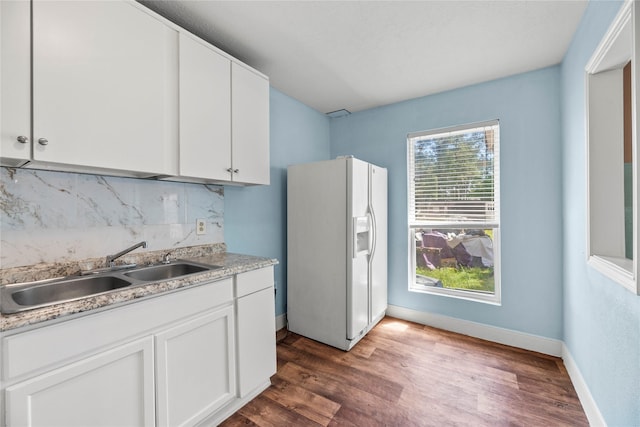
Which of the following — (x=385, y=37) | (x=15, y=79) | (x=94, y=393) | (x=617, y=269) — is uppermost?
(x=385, y=37)

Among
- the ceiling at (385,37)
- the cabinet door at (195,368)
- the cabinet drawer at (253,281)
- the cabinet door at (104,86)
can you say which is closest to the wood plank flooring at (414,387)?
the cabinet door at (195,368)

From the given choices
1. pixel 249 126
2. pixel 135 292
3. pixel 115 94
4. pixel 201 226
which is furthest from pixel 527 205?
pixel 115 94

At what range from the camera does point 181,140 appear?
163 centimetres

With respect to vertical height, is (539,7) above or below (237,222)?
above

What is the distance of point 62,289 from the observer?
4.47 ft

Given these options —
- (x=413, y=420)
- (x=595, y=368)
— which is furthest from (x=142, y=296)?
(x=595, y=368)

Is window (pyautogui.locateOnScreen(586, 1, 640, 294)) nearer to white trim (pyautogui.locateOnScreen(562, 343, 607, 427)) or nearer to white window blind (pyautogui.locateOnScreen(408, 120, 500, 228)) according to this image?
white trim (pyautogui.locateOnScreen(562, 343, 607, 427))

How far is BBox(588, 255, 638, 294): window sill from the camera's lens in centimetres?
113

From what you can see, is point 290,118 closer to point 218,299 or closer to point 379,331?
point 218,299

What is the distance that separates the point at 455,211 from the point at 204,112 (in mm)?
2499

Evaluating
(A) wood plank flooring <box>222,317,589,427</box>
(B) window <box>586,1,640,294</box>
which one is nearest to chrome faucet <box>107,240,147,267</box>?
(A) wood plank flooring <box>222,317,589,427</box>

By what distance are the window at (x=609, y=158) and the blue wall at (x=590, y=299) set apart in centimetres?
11

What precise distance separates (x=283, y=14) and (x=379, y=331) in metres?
2.85

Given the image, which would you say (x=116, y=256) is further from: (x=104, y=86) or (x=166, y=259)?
(x=104, y=86)
